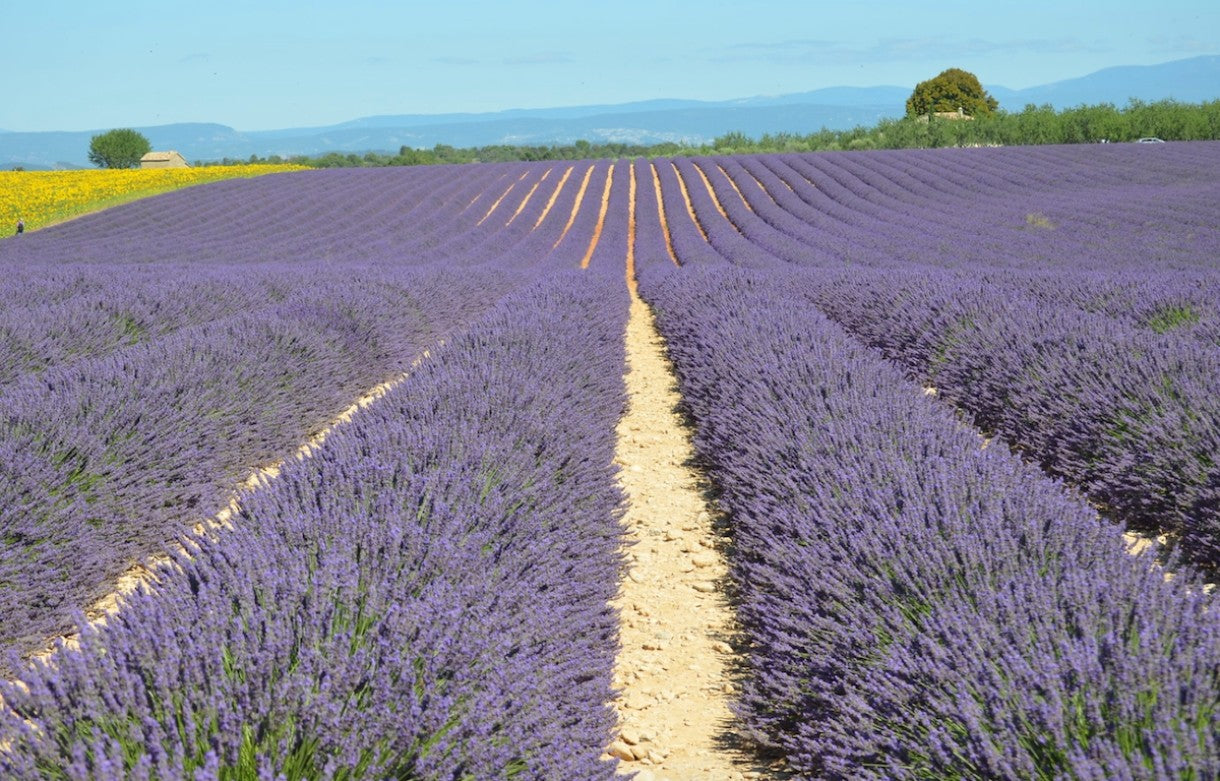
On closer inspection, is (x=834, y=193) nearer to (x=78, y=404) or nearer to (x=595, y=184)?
(x=595, y=184)

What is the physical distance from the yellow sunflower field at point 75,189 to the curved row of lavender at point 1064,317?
64.8 feet

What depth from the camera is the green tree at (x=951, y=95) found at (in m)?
60.2

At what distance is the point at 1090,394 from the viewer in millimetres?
4777

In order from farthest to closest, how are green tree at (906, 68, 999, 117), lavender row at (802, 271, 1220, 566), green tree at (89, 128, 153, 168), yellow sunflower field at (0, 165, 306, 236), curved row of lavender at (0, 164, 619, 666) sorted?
green tree at (906, 68, 999, 117), green tree at (89, 128, 153, 168), yellow sunflower field at (0, 165, 306, 236), lavender row at (802, 271, 1220, 566), curved row of lavender at (0, 164, 619, 666)

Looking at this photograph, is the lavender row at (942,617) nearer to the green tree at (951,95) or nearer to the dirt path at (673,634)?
the dirt path at (673,634)

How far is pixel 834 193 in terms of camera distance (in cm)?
2662

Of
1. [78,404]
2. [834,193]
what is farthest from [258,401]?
[834,193]

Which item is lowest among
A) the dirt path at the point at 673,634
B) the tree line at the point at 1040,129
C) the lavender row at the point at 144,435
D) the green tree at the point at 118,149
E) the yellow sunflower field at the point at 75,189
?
the dirt path at the point at 673,634

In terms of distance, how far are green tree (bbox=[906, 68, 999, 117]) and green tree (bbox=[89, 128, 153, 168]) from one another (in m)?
49.5

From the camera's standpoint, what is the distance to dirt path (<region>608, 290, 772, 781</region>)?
105 inches

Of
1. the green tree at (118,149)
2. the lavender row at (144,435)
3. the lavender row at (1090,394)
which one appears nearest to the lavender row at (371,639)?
A: the lavender row at (144,435)

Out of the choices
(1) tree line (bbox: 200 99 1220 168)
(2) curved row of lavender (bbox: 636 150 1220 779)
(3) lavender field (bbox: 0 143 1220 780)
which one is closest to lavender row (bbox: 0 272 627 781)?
(3) lavender field (bbox: 0 143 1220 780)

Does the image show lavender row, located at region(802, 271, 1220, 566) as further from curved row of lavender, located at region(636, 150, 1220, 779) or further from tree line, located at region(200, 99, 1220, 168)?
tree line, located at region(200, 99, 1220, 168)

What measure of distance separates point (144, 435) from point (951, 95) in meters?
64.2
